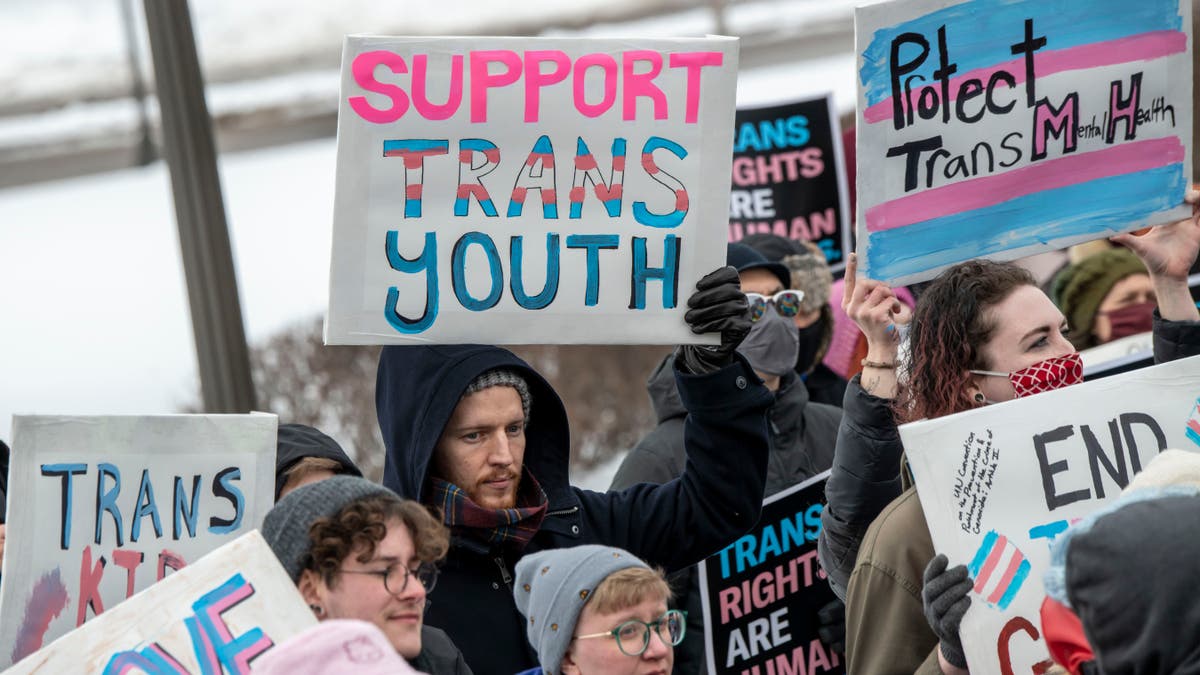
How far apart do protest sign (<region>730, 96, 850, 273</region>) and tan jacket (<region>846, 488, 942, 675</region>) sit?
9.92 ft

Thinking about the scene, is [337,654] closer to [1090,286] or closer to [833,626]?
[833,626]

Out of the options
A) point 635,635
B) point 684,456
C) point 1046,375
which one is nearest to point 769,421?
point 684,456

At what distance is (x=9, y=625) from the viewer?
3246 millimetres

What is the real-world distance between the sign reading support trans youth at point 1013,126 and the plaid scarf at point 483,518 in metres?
0.94

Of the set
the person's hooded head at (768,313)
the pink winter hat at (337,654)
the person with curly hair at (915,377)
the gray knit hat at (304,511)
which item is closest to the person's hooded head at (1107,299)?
the person's hooded head at (768,313)

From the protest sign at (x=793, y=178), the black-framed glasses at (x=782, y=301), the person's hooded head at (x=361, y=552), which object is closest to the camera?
the person's hooded head at (x=361, y=552)

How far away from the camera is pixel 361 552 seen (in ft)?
9.57

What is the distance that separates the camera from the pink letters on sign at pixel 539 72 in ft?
12.1

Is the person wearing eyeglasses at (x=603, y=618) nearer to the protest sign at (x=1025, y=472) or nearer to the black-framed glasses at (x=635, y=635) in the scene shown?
the black-framed glasses at (x=635, y=635)

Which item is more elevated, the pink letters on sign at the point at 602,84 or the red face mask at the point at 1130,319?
the pink letters on sign at the point at 602,84

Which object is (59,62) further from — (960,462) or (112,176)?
(960,462)

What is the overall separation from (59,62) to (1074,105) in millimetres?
4670

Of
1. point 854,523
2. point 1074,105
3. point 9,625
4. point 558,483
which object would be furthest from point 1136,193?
point 9,625

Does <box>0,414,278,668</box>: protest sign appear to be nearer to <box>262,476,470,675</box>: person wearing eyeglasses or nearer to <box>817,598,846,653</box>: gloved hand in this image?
<box>262,476,470,675</box>: person wearing eyeglasses
